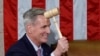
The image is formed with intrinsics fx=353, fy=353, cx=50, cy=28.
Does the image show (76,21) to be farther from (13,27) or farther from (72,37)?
(13,27)

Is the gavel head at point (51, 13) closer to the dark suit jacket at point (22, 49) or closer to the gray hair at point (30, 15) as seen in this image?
the gray hair at point (30, 15)

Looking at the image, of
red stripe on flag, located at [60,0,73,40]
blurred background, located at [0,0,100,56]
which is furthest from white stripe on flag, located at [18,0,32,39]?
red stripe on flag, located at [60,0,73,40]

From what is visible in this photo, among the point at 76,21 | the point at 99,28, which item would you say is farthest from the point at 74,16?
the point at 99,28

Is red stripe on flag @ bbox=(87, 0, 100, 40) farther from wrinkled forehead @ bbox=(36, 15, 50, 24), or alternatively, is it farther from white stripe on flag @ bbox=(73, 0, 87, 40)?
wrinkled forehead @ bbox=(36, 15, 50, 24)

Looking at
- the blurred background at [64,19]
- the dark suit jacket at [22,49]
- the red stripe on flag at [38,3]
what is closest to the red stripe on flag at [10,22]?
the blurred background at [64,19]

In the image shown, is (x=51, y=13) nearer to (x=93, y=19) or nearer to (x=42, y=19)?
(x=42, y=19)

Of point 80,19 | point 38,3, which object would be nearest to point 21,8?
point 38,3

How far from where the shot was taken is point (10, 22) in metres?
2.63

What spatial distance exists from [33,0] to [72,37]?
404 millimetres

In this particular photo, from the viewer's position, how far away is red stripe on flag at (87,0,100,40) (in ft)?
8.61

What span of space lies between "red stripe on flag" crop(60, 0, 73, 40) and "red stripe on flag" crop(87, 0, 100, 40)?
5.3 inches

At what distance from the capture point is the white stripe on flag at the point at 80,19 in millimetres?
2621

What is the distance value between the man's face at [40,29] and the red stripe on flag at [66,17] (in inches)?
17.8

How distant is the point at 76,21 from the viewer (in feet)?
8.68
